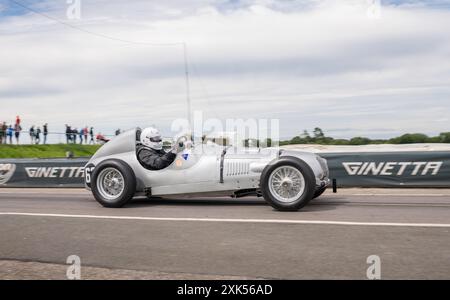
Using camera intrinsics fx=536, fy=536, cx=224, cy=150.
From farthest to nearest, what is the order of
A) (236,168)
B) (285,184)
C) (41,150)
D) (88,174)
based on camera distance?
(41,150) → (88,174) → (236,168) → (285,184)

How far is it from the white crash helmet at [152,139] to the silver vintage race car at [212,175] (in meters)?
0.17

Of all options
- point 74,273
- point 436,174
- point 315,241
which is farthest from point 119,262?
point 436,174

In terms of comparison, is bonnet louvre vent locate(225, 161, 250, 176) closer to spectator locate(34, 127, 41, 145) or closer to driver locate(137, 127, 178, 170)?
driver locate(137, 127, 178, 170)

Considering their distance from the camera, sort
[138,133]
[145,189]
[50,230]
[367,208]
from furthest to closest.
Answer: [138,133] < [145,189] < [367,208] < [50,230]

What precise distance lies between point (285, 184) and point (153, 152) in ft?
9.04

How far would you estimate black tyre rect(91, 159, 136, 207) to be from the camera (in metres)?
9.33

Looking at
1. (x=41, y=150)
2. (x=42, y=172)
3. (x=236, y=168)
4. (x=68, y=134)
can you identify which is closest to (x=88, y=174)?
(x=236, y=168)

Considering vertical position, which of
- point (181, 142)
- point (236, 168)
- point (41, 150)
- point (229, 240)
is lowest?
point (229, 240)

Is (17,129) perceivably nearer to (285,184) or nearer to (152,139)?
(152,139)

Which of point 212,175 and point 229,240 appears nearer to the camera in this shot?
point 229,240

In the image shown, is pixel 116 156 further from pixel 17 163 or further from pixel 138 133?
pixel 17 163

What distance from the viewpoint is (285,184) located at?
8.27 metres
